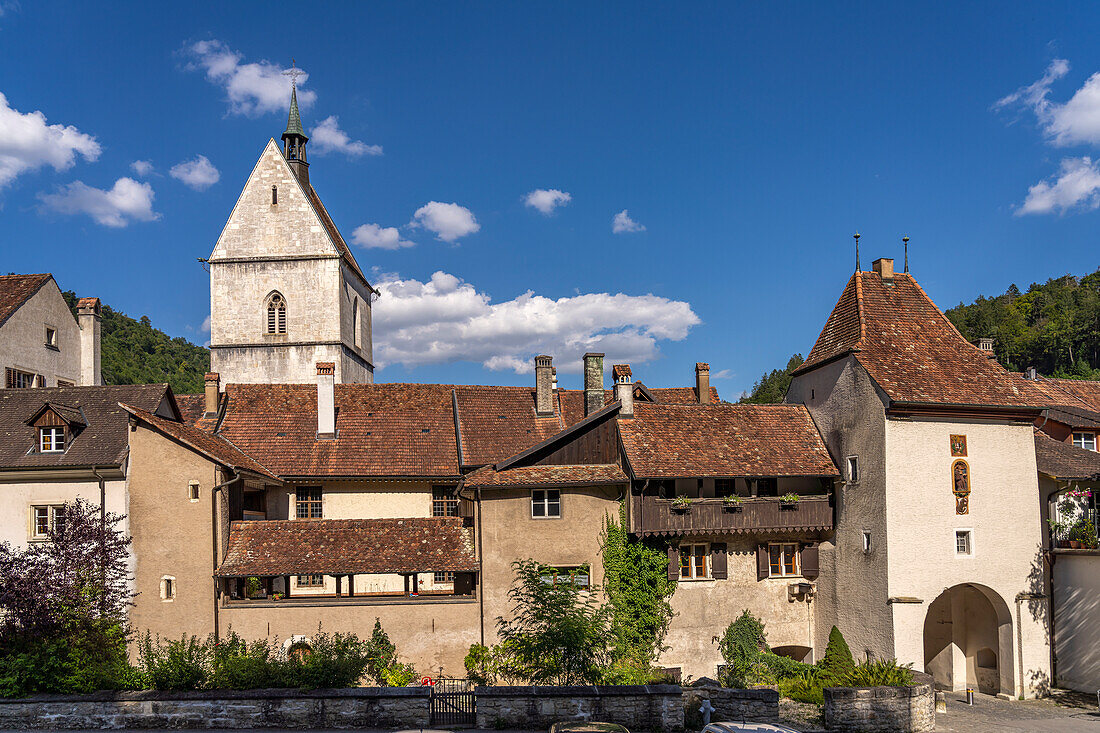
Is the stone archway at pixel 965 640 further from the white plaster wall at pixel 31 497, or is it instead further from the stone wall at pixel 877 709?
the white plaster wall at pixel 31 497

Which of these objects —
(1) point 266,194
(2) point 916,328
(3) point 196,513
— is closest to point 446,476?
(3) point 196,513

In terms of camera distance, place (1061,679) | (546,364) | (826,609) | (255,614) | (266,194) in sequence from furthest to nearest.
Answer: (266,194), (546,364), (826,609), (1061,679), (255,614)

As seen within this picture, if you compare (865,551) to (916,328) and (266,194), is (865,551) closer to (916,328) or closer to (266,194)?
(916,328)

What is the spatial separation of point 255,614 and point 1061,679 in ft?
84.4

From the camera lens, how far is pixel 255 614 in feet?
81.3

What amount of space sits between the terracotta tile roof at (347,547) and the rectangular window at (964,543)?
1556 centimetres

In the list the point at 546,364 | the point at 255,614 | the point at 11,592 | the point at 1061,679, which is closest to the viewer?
the point at 11,592

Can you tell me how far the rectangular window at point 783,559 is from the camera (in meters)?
28.4

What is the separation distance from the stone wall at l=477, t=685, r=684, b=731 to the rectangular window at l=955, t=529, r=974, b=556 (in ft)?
47.1

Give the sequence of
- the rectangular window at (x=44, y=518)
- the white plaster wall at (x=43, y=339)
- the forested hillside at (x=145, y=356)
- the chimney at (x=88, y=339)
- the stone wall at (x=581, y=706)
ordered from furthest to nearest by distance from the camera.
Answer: the forested hillside at (x=145, y=356), the chimney at (x=88, y=339), the white plaster wall at (x=43, y=339), the rectangular window at (x=44, y=518), the stone wall at (x=581, y=706)

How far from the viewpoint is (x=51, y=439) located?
1009 inches

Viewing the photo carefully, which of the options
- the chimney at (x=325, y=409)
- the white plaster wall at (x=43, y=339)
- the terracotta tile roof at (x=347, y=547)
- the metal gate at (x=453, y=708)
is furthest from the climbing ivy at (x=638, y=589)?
the white plaster wall at (x=43, y=339)

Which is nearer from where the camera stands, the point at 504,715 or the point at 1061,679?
the point at 504,715

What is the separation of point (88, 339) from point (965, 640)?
135ft
